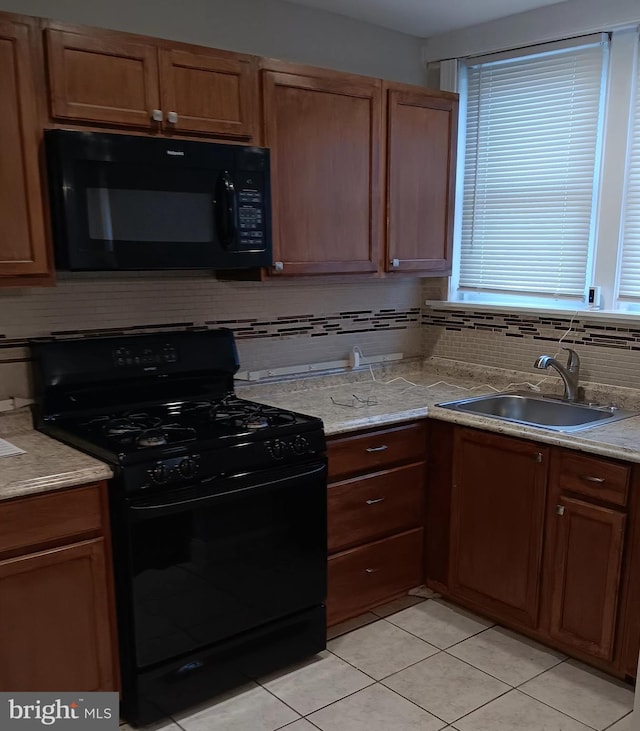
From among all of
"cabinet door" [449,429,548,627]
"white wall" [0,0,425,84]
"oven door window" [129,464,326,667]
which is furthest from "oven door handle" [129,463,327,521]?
"white wall" [0,0,425,84]

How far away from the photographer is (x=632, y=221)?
288 centimetres

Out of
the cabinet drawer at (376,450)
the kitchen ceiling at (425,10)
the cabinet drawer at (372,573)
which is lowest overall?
the cabinet drawer at (372,573)

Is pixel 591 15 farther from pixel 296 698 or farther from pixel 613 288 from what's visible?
pixel 296 698

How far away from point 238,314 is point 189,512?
1084 mm

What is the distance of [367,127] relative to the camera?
9.61 feet

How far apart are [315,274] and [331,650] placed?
4.86ft

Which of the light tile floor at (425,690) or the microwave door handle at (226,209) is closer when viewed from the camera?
the light tile floor at (425,690)

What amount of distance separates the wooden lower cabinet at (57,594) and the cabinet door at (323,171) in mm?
1233

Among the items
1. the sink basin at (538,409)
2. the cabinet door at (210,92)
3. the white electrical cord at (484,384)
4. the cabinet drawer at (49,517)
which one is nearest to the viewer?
the cabinet drawer at (49,517)

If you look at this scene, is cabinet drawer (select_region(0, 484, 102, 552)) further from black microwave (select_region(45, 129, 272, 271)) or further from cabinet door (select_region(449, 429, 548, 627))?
cabinet door (select_region(449, 429, 548, 627))

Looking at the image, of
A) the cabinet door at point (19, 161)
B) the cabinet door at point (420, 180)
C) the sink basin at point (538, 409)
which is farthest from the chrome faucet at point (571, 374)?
the cabinet door at point (19, 161)

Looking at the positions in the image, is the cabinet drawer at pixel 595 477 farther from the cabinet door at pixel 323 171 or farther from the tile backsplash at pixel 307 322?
the cabinet door at pixel 323 171

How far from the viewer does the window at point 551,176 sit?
2.87 meters

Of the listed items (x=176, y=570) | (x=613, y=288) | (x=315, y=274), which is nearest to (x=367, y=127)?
(x=315, y=274)
